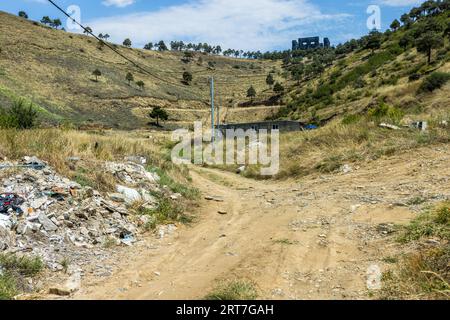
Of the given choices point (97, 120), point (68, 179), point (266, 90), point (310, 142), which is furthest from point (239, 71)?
point (68, 179)

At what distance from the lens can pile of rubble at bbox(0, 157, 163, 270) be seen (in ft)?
20.2

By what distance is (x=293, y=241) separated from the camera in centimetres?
652

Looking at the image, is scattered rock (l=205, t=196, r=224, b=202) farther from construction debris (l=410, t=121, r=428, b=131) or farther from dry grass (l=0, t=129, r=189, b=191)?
construction debris (l=410, t=121, r=428, b=131)

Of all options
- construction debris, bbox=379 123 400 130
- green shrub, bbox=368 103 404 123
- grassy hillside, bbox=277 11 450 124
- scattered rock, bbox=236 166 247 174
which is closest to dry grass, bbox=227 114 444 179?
construction debris, bbox=379 123 400 130

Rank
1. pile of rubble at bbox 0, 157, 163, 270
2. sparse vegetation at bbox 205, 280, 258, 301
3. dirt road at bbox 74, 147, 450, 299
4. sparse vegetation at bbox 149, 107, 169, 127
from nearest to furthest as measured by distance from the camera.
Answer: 1. sparse vegetation at bbox 205, 280, 258, 301
2. dirt road at bbox 74, 147, 450, 299
3. pile of rubble at bbox 0, 157, 163, 270
4. sparse vegetation at bbox 149, 107, 169, 127

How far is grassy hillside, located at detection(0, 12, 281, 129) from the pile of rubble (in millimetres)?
32002

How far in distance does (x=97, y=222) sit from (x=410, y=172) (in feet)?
26.2

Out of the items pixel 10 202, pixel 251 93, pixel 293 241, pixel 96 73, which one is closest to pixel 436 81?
pixel 293 241

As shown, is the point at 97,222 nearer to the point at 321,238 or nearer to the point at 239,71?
the point at 321,238

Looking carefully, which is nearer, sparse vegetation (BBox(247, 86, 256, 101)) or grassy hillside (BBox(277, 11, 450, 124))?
grassy hillside (BBox(277, 11, 450, 124))

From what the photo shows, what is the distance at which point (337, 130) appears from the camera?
15.4 meters

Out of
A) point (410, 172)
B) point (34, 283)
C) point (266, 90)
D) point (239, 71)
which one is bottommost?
point (34, 283)

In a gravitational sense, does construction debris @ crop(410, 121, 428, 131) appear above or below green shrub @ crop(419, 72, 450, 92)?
below

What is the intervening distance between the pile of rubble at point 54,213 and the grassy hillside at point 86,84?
32.0 meters
